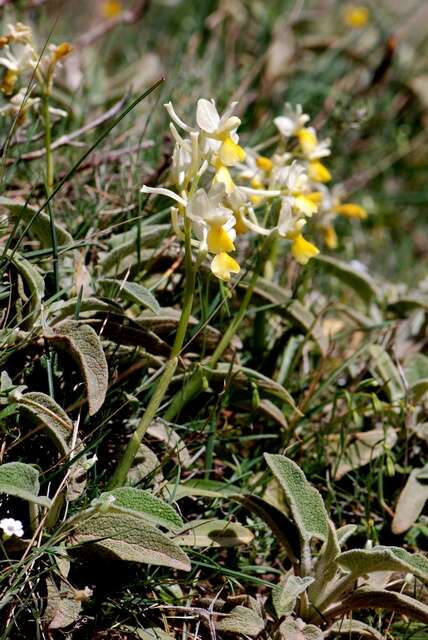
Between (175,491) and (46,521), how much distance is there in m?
0.30

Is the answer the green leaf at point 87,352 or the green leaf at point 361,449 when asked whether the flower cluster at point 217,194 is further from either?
the green leaf at point 361,449

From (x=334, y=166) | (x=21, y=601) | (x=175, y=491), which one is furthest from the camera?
(x=334, y=166)

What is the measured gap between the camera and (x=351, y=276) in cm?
264

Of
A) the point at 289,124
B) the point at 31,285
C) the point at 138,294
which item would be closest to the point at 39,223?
the point at 31,285

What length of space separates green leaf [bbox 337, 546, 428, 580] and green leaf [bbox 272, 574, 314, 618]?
85 millimetres

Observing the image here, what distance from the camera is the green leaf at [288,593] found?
1.67 meters

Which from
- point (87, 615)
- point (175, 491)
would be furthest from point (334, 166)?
point (87, 615)

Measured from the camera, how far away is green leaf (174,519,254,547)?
1.83m

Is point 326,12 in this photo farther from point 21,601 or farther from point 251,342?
point 21,601

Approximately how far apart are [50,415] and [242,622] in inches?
22.1

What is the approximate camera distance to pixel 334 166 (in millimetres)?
4082

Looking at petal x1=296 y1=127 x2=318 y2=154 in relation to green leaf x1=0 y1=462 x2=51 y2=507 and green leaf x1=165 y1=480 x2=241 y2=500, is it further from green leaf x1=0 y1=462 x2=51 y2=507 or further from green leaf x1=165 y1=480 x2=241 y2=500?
green leaf x1=0 y1=462 x2=51 y2=507

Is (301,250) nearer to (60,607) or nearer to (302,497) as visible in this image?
(302,497)

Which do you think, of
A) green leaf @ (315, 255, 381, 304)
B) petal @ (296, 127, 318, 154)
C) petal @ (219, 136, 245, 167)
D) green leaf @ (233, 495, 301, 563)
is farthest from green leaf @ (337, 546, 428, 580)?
petal @ (296, 127, 318, 154)
